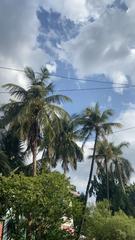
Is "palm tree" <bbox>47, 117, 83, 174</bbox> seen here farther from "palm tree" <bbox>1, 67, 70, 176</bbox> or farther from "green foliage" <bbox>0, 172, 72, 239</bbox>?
"green foliage" <bbox>0, 172, 72, 239</bbox>

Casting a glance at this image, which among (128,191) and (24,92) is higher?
(128,191)

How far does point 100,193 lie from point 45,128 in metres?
31.4

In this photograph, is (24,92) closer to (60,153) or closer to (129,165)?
(60,153)

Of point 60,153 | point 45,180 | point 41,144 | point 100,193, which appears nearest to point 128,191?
point 100,193

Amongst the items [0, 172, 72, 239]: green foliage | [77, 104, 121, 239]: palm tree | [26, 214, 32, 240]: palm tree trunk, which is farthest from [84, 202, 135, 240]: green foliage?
[26, 214, 32, 240]: palm tree trunk

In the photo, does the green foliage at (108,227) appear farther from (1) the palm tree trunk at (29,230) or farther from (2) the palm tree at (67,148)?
(1) the palm tree trunk at (29,230)

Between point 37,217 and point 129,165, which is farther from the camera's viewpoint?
point 129,165

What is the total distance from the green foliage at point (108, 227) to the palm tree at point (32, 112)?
875 centimetres

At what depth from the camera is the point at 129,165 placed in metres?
60.7

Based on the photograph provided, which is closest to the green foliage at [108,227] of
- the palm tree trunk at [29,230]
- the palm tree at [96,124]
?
the palm tree at [96,124]

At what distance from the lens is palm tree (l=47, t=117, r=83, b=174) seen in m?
47.6

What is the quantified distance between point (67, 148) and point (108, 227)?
36.6ft

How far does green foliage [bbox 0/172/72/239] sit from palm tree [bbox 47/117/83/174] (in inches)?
817

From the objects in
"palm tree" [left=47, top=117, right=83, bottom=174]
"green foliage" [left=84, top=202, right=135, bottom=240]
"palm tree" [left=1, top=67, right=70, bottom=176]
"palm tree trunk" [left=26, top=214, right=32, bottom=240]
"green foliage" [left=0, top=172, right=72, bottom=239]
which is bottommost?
"palm tree trunk" [left=26, top=214, right=32, bottom=240]
